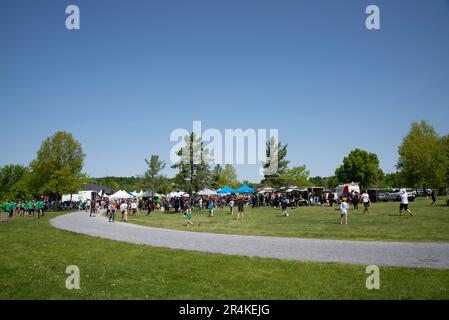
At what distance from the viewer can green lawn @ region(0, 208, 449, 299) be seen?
6.46 meters

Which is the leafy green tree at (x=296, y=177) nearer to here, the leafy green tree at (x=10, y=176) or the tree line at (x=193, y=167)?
the tree line at (x=193, y=167)

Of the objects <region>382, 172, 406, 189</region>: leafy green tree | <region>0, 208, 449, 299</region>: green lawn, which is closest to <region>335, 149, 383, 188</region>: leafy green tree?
<region>382, 172, 406, 189</region>: leafy green tree

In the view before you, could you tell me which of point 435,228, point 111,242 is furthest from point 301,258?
point 435,228

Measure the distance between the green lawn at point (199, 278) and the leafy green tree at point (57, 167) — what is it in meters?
50.0

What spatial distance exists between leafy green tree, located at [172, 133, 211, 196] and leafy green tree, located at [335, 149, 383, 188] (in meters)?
59.6

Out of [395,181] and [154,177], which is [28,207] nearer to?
[154,177]

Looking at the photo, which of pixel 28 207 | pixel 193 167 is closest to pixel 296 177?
pixel 193 167

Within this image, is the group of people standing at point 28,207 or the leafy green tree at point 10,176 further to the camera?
the leafy green tree at point 10,176

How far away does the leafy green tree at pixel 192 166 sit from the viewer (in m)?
40.7

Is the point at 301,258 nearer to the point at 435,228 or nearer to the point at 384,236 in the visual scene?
the point at 384,236

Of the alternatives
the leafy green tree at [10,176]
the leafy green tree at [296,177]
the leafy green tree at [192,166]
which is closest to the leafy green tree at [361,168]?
the leafy green tree at [296,177]

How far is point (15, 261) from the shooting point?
10133 mm
